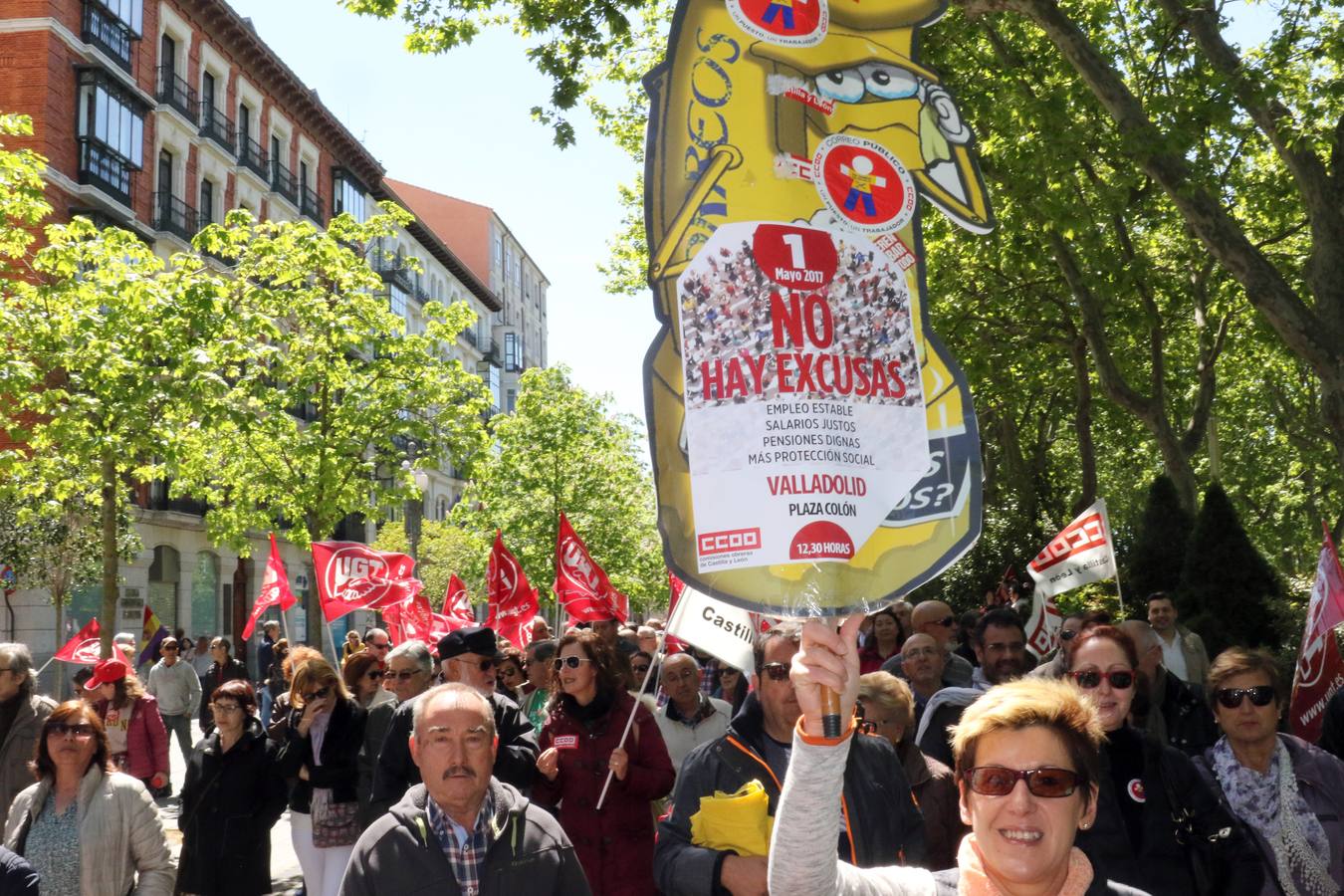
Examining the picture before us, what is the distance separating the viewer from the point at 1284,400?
3353 centimetres

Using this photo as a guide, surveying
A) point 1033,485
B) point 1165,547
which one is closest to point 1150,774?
point 1165,547

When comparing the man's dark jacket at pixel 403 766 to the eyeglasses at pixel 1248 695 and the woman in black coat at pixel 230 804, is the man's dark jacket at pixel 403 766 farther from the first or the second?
the eyeglasses at pixel 1248 695

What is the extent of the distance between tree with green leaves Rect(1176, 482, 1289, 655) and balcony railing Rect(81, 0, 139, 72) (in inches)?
1099

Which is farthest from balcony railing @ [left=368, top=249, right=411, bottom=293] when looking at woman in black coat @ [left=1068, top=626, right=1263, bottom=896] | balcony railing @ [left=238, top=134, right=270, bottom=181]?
woman in black coat @ [left=1068, top=626, right=1263, bottom=896]

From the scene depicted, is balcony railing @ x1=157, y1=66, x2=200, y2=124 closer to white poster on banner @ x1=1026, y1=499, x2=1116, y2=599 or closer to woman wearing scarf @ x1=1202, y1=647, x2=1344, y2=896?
white poster on banner @ x1=1026, y1=499, x2=1116, y2=599

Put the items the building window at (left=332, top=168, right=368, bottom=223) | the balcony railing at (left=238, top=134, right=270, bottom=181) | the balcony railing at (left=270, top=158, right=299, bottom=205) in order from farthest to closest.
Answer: the building window at (left=332, top=168, right=368, bottom=223), the balcony railing at (left=270, top=158, right=299, bottom=205), the balcony railing at (left=238, top=134, right=270, bottom=181)

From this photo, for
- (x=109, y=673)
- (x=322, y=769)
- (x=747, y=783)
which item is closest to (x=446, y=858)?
(x=747, y=783)

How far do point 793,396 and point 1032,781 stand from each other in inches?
35.6

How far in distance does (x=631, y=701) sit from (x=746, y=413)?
13.2 feet

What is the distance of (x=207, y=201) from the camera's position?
43.0 meters

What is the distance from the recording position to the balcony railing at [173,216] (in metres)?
39.2

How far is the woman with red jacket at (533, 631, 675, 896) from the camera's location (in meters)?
6.37

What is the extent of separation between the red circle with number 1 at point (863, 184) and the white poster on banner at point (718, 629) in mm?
2442

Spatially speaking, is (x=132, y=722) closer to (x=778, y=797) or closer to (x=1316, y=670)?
(x=778, y=797)
